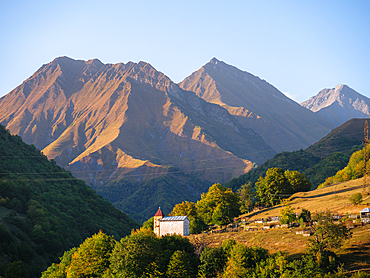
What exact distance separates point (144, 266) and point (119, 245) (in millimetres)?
5625

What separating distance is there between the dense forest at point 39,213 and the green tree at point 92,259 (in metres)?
15.5

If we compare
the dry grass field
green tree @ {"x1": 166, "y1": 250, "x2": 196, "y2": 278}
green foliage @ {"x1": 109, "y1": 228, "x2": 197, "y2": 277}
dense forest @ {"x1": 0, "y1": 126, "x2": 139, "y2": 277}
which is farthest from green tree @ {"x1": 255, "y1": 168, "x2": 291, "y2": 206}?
green tree @ {"x1": 166, "y1": 250, "x2": 196, "y2": 278}

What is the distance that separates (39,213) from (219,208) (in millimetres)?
54940

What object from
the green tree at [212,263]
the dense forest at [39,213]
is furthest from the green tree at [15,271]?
the green tree at [212,263]

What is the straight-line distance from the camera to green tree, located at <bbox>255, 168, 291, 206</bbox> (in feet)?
353

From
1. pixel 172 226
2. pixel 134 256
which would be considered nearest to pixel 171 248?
pixel 134 256

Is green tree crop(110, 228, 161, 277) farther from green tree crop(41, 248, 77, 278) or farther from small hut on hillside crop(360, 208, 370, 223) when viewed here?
small hut on hillside crop(360, 208, 370, 223)

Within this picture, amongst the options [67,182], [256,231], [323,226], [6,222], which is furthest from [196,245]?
[67,182]

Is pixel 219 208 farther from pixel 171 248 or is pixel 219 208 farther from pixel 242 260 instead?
pixel 242 260

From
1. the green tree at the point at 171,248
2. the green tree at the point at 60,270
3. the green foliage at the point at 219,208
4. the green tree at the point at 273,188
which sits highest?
the green tree at the point at 273,188

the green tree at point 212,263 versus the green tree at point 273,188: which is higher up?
the green tree at point 273,188

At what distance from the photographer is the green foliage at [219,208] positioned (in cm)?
9075

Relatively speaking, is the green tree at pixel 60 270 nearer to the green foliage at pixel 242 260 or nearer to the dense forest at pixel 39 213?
the dense forest at pixel 39 213

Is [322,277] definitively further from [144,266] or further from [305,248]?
[144,266]
